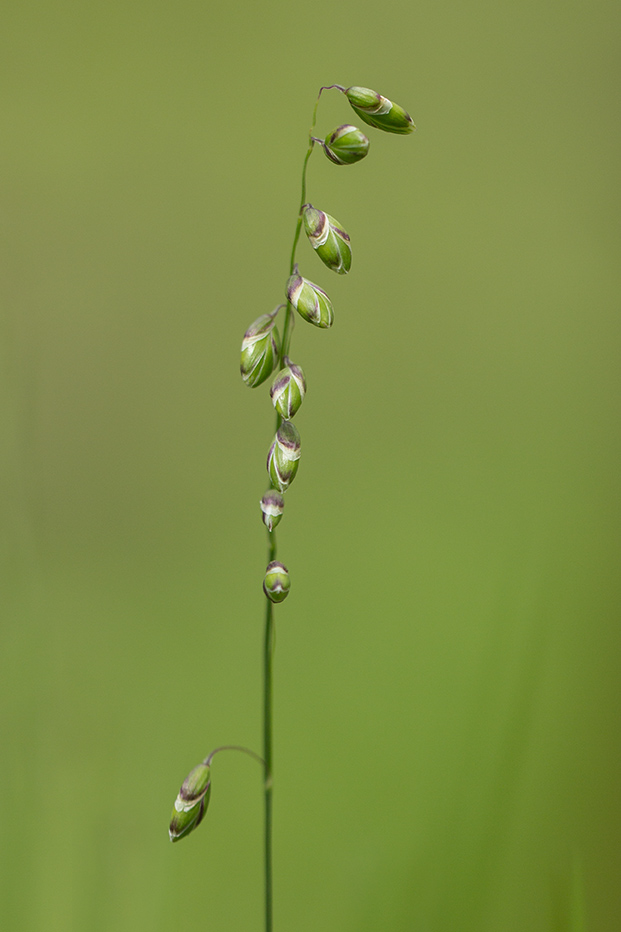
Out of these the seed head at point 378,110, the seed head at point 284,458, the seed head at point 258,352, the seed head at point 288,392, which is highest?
the seed head at point 378,110

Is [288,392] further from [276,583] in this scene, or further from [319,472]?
[319,472]

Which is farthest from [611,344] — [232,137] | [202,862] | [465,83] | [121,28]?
[202,862]

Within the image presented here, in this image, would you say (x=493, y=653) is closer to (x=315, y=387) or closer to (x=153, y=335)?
(x=315, y=387)

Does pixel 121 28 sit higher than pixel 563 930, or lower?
higher

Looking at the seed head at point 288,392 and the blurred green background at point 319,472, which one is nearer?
the seed head at point 288,392

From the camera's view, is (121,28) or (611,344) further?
(611,344)

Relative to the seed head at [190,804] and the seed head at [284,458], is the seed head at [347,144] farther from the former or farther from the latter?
the seed head at [190,804]

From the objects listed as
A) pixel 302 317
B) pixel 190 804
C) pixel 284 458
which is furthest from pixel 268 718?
pixel 302 317

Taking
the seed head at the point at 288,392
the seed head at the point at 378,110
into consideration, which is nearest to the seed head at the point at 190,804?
the seed head at the point at 288,392
